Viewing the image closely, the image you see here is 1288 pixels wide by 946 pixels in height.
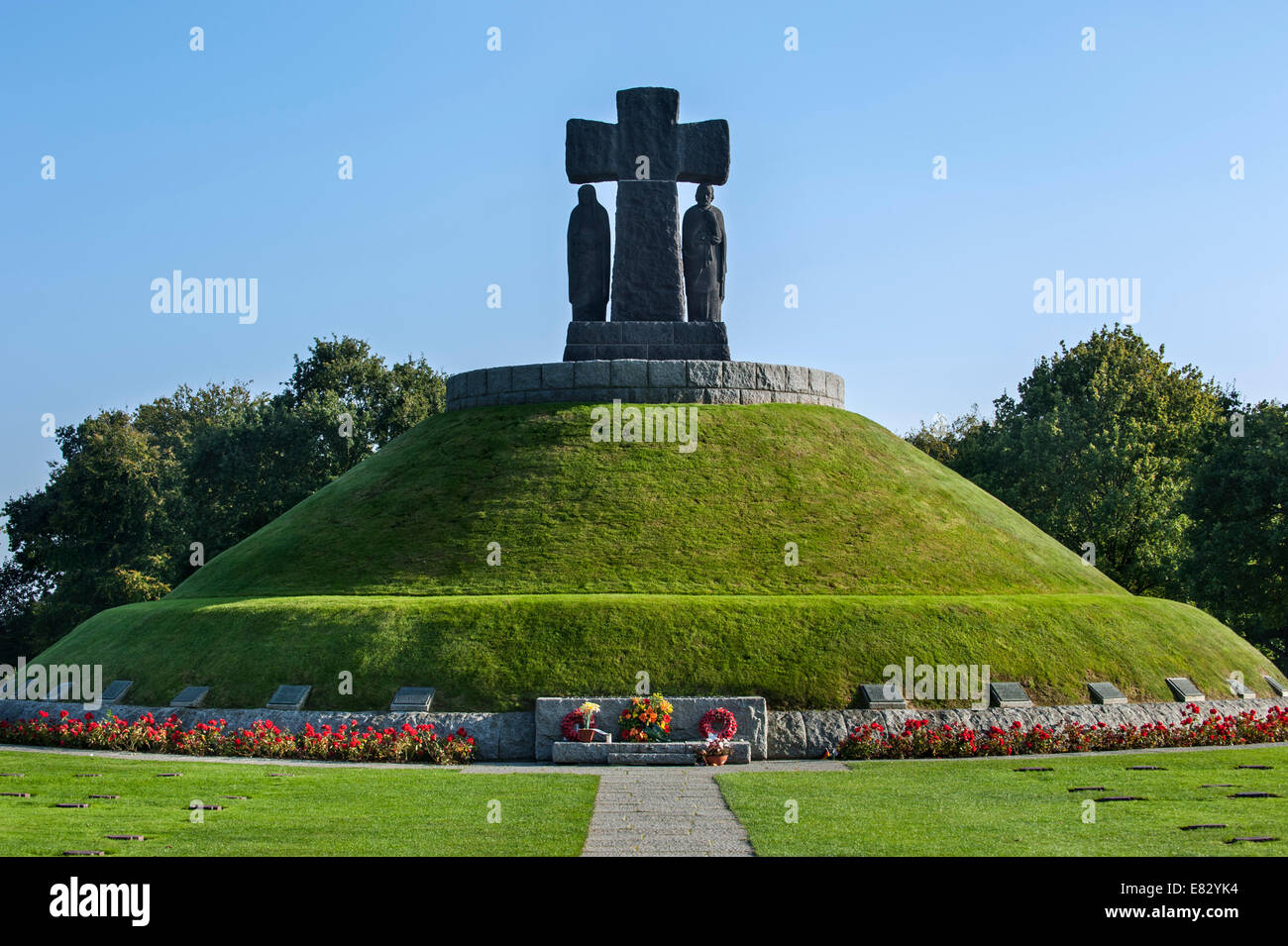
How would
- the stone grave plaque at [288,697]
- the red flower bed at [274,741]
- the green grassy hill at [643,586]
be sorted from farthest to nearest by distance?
the green grassy hill at [643,586] < the stone grave plaque at [288,697] < the red flower bed at [274,741]

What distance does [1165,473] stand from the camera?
56781 millimetres

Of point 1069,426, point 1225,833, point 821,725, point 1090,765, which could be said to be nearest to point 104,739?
point 821,725

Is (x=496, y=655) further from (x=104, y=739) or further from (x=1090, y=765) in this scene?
(x=1090, y=765)

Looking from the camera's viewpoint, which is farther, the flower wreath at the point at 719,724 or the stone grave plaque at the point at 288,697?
the stone grave plaque at the point at 288,697

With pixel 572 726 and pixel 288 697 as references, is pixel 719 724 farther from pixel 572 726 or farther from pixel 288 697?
pixel 288 697

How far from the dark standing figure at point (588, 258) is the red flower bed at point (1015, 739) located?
17380 mm

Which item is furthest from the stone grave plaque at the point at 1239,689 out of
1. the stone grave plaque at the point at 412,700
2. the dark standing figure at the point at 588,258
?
the dark standing figure at the point at 588,258

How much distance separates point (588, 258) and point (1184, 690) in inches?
774

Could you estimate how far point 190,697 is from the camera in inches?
1000

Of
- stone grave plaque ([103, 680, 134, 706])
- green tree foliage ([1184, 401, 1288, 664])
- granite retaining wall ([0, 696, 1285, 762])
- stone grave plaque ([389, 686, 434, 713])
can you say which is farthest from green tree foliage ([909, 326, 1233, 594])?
stone grave plaque ([103, 680, 134, 706])

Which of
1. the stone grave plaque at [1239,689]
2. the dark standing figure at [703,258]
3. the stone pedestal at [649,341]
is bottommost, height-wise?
the stone grave plaque at [1239,689]

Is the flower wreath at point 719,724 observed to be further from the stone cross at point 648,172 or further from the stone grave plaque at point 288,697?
the stone cross at point 648,172

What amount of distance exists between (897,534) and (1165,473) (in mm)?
30653

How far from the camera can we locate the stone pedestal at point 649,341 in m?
36.4
